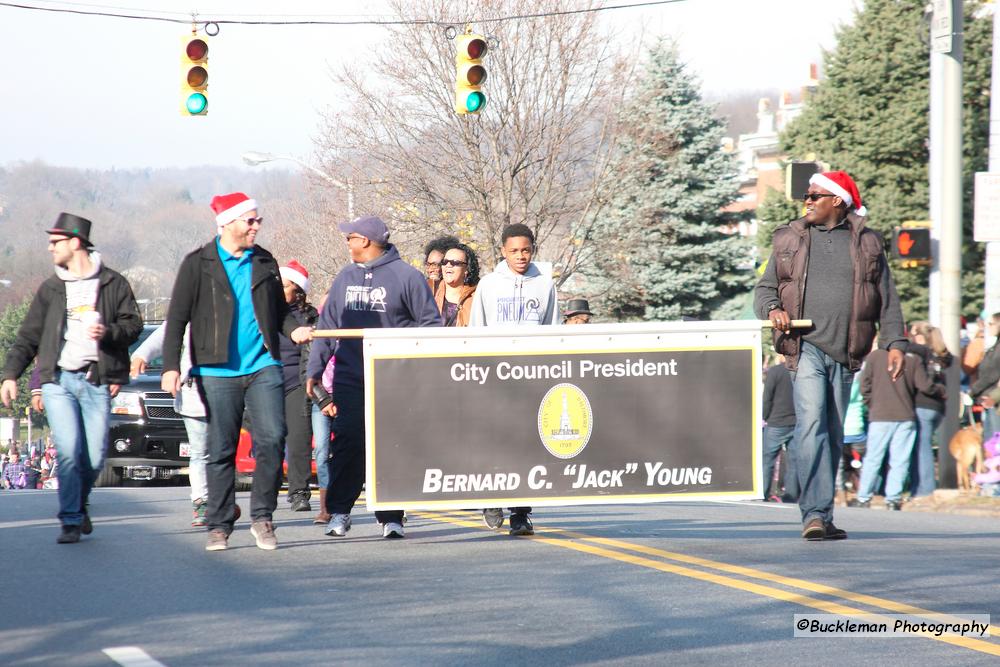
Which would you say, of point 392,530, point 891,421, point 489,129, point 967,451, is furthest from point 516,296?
point 489,129

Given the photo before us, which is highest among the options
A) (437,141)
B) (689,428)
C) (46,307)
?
(437,141)

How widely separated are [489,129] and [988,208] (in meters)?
17.9

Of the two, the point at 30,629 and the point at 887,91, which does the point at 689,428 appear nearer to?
the point at 30,629

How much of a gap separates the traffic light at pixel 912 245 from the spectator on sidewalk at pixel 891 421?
3.79 feet

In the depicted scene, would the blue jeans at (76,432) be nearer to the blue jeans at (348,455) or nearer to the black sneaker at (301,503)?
the blue jeans at (348,455)

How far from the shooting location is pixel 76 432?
9711 mm

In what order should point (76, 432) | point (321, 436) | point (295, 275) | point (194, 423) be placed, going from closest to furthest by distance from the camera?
point (76, 432)
point (194, 423)
point (295, 275)
point (321, 436)

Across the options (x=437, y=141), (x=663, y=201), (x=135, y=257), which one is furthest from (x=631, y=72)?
(x=135, y=257)

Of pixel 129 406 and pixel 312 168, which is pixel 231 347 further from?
pixel 312 168

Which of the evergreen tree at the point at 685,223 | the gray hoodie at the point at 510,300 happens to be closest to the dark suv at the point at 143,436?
the gray hoodie at the point at 510,300

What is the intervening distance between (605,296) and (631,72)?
20.4 ft

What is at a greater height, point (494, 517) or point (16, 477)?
point (494, 517)

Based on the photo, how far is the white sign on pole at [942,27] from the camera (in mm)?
16000

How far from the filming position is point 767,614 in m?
6.34
